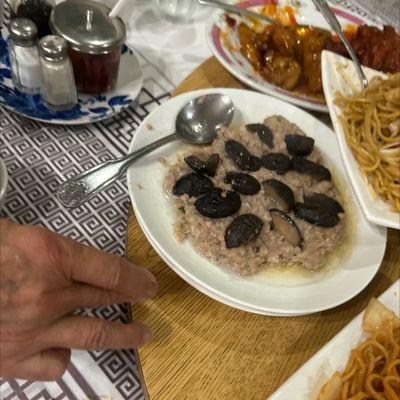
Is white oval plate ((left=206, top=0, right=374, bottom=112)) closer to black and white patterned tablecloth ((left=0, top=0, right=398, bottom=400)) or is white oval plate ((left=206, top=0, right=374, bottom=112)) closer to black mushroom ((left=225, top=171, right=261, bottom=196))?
black and white patterned tablecloth ((left=0, top=0, right=398, bottom=400))

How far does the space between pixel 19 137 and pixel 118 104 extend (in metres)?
0.27

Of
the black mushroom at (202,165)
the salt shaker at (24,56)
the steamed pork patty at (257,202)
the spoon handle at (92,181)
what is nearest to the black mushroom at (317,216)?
the steamed pork patty at (257,202)

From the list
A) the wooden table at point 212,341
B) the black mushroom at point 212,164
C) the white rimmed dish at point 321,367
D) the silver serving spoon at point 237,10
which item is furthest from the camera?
the silver serving spoon at point 237,10

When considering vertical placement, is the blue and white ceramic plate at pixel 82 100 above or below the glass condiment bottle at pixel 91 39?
below

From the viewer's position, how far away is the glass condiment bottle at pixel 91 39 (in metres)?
1.26

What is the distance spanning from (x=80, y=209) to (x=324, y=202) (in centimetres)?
55

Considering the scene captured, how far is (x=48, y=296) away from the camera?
719 mm

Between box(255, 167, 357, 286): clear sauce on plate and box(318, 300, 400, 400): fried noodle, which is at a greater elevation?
box(318, 300, 400, 400): fried noodle

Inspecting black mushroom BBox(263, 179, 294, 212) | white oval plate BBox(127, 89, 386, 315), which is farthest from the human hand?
black mushroom BBox(263, 179, 294, 212)

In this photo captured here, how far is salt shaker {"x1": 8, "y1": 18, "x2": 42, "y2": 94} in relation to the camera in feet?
3.99

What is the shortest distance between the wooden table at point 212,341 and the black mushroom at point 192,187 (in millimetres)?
121

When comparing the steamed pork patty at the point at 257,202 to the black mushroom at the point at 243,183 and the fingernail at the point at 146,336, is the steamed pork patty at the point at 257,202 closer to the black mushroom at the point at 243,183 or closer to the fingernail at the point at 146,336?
the black mushroom at the point at 243,183

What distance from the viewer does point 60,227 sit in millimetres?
1130

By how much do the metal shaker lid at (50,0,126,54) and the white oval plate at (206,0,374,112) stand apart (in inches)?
12.1
